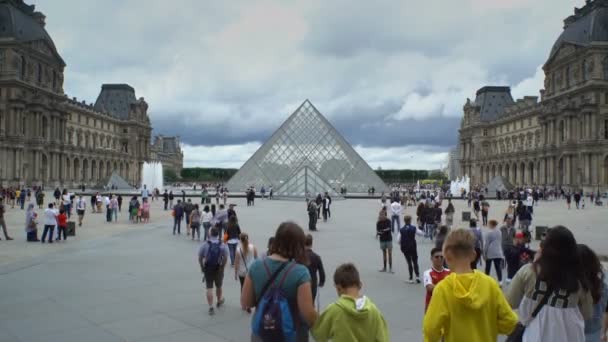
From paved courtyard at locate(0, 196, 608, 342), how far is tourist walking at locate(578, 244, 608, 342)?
2.05 m

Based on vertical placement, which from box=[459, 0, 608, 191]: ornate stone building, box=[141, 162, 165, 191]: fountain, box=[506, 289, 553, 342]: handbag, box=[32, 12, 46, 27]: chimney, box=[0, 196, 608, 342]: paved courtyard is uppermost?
box=[32, 12, 46, 27]: chimney

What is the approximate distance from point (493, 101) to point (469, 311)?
84663mm

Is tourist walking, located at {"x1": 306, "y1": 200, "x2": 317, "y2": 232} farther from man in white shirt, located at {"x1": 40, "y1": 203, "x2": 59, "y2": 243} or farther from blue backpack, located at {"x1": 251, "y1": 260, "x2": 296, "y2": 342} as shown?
blue backpack, located at {"x1": 251, "y1": 260, "x2": 296, "y2": 342}

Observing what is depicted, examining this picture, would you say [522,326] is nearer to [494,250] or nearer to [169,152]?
[494,250]

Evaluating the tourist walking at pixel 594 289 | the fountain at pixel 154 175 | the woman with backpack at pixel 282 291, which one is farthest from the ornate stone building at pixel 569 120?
the woman with backpack at pixel 282 291

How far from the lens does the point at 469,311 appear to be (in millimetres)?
2359

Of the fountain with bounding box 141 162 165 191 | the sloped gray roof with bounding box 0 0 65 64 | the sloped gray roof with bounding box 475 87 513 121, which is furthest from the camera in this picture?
the sloped gray roof with bounding box 475 87 513 121

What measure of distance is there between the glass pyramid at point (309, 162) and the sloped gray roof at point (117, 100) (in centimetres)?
5357

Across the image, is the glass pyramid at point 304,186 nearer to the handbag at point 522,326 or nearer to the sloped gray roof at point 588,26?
the handbag at point 522,326

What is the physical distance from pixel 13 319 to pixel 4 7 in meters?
55.9

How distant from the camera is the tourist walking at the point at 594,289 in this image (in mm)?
2688

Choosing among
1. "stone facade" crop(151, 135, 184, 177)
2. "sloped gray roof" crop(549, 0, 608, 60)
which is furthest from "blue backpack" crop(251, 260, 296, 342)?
"stone facade" crop(151, 135, 184, 177)

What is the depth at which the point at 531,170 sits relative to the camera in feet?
202

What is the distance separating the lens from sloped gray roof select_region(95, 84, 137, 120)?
278ft
